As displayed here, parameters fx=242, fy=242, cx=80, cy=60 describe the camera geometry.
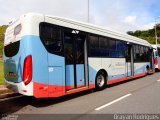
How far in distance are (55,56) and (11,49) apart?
1.88m

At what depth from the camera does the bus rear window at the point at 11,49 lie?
881cm

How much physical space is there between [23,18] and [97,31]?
4364 millimetres

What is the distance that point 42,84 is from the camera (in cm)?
821

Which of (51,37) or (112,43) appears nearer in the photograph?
(51,37)

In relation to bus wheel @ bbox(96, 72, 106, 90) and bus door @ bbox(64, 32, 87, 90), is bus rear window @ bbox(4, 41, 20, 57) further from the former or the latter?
bus wheel @ bbox(96, 72, 106, 90)

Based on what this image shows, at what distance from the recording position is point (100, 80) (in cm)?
1216

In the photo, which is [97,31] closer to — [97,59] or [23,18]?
[97,59]

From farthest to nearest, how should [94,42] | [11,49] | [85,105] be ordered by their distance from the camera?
[94,42]
[11,49]
[85,105]

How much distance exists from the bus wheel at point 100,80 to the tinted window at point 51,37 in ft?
11.1

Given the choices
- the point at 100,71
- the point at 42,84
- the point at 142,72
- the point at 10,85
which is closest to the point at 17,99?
the point at 10,85

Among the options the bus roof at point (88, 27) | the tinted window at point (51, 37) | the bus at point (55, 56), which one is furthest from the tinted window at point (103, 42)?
the tinted window at point (51, 37)

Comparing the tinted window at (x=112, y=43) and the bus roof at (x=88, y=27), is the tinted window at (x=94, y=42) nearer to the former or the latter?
the bus roof at (x=88, y=27)

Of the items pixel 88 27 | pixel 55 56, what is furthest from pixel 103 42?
pixel 55 56

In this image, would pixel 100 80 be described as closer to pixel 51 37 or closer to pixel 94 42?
pixel 94 42
